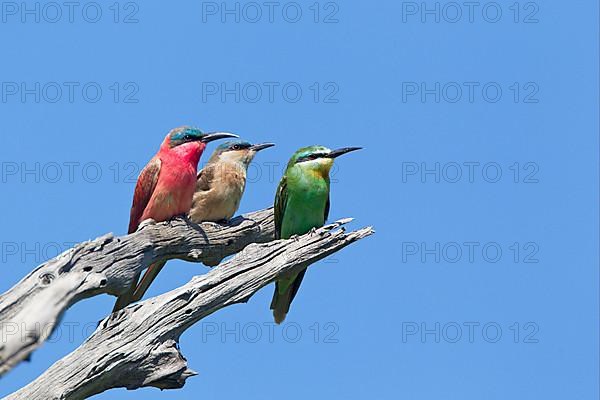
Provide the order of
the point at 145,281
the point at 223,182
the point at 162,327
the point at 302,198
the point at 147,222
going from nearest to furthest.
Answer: the point at 162,327
the point at 147,222
the point at 302,198
the point at 145,281
the point at 223,182

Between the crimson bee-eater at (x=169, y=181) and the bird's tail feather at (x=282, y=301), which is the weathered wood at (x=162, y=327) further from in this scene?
the crimson bee-eater at (x=169, y=181)

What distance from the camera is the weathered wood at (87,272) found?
5.95 meters

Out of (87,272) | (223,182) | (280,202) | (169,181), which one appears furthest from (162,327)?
(223,182)

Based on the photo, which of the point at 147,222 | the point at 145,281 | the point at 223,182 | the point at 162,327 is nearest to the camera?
the point at 162,327

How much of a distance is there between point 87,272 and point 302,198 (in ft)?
7.44

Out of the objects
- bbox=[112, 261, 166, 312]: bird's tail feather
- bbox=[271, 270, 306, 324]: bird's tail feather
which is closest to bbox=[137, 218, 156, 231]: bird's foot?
bbox=[112, 261, 166, 312]: bird's tail feather

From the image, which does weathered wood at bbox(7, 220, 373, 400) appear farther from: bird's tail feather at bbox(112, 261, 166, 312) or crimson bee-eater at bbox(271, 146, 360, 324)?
bird's tail feather at bbox(112, 261, 166, 312)

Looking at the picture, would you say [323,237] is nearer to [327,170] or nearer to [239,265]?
[239,265]

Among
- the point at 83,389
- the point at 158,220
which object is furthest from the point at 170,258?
the point at 83,389

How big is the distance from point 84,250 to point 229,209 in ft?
8.09

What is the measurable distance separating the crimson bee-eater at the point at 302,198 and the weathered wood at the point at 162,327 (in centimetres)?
122

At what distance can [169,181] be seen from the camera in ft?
27.2

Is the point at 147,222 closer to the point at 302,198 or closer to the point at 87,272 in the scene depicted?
the point at 302,198

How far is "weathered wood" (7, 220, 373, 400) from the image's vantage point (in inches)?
240
